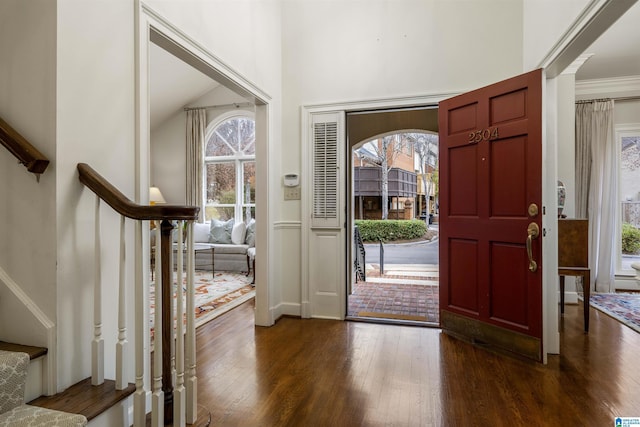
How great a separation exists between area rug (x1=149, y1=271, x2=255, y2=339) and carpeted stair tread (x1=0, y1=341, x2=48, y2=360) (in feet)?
5.62

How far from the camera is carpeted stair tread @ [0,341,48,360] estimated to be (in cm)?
134

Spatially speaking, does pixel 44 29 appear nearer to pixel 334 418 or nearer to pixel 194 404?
pixel 194 404

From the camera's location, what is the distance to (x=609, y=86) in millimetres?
4648

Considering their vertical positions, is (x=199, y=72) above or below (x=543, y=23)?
above

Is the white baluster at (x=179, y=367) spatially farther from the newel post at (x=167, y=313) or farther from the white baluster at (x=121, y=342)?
the white baluster at (x=121, y=342)

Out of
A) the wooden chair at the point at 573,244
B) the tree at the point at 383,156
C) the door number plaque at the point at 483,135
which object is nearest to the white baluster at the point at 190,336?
the door number plaque at the point at 483,135

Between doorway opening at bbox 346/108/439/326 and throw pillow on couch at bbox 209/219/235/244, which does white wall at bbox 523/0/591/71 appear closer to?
doorway opening at bbox 346/108/439/326

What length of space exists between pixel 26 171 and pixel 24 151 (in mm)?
140

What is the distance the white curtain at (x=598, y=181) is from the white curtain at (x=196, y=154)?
6.36m

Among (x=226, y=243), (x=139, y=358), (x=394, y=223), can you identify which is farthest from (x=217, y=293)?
(x=394, y=223)

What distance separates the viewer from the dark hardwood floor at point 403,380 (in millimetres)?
1829

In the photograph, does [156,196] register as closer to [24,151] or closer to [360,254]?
[360,254]

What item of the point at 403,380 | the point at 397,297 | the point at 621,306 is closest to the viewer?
the point at 403,380

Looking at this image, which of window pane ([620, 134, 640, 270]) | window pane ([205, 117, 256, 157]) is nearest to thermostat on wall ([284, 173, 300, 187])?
window pane ([205, 117, 256, 157])
